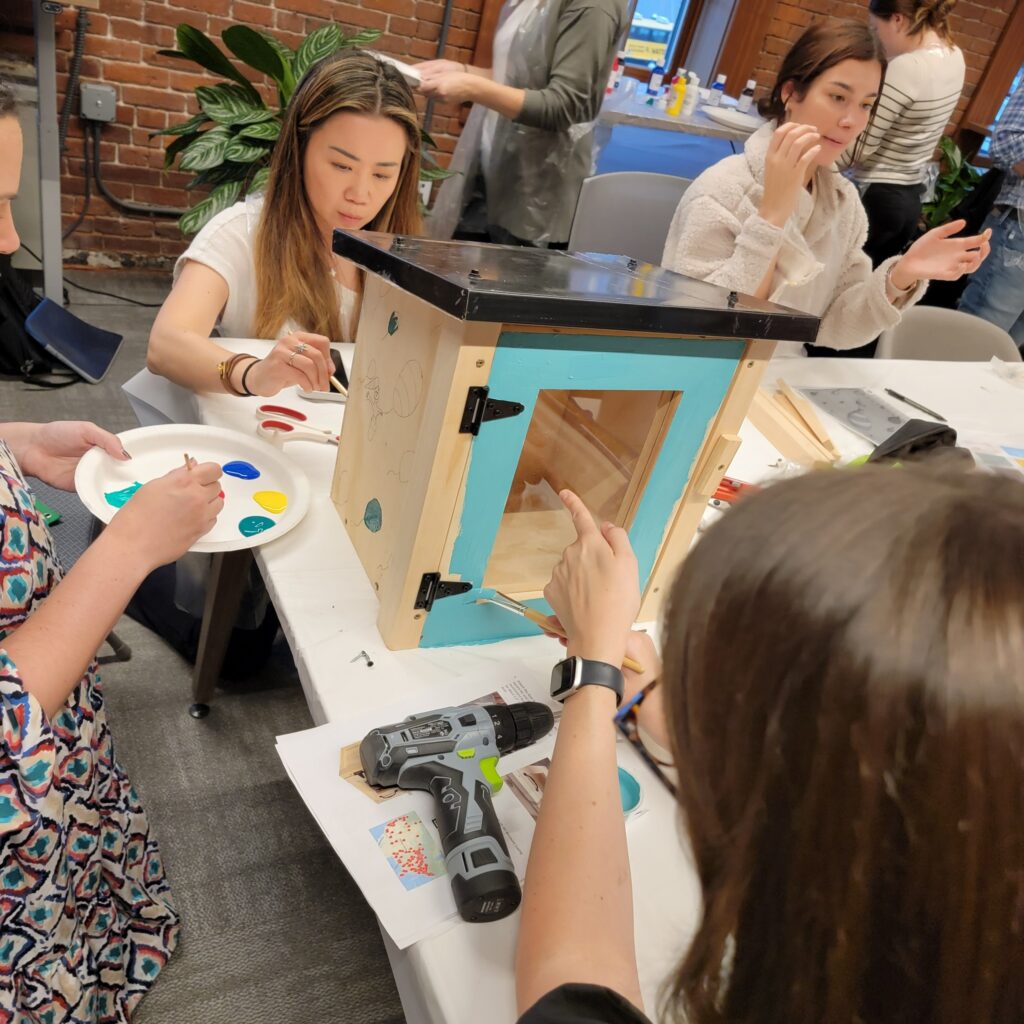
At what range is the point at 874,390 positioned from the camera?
1.76 meters

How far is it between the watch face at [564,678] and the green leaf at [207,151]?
2175 mm

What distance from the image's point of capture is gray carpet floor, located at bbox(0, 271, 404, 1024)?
42.8 inches

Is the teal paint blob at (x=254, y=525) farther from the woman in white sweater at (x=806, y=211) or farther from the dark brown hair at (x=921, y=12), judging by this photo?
the dark brown hair at (x=921, y=12)

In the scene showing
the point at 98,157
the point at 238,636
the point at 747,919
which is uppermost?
the point at 747,919

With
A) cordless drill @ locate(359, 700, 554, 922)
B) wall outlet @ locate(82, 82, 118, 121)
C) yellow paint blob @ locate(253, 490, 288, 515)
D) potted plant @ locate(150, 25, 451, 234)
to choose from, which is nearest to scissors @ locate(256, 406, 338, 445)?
yellow paint blob @ locate(253, 490, 288, 515)

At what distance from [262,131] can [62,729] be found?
2.00 meters

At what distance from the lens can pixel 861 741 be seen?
368 mm

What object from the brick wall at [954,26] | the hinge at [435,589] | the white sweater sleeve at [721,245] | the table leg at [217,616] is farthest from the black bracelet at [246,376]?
the brick wall at [954,26]

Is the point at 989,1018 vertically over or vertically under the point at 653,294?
under

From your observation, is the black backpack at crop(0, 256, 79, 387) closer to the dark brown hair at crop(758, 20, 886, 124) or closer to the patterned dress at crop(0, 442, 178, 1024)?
the patterned dress at crop(0, 442, 178, 1024)

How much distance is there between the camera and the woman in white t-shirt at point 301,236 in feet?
3.83

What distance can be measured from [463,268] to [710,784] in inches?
19.2

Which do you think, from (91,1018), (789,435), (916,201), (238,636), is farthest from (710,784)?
(916,201)

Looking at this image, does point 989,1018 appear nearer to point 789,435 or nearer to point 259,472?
point 259,472
